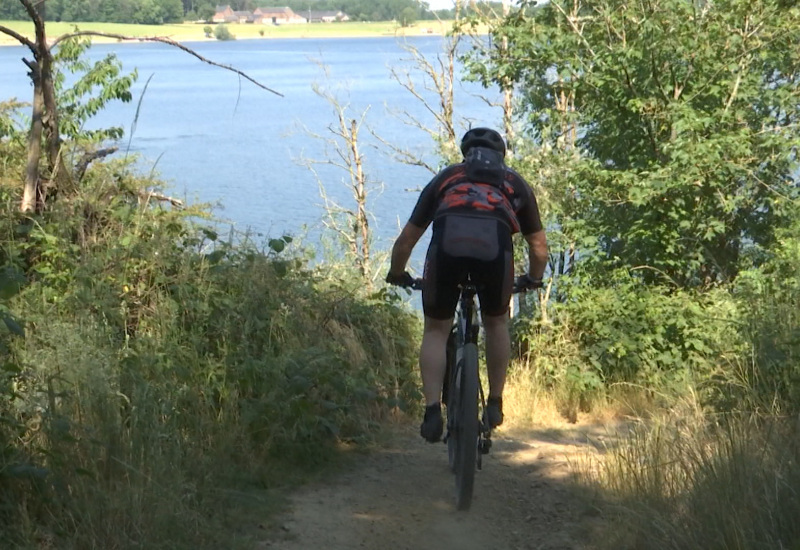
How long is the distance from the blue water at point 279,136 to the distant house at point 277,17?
10.3ft

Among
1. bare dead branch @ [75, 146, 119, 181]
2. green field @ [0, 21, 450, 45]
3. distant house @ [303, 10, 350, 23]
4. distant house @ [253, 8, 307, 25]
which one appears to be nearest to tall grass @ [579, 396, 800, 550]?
bare dead branch @ [75, 146, 119, 181]

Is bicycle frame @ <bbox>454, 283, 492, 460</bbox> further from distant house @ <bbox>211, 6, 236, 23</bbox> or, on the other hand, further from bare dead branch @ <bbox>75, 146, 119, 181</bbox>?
distant house @ <bbox>211, 6, 236, 23</bbox>

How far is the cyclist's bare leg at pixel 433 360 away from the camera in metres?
5.36

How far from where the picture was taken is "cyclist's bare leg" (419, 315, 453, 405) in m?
5.36

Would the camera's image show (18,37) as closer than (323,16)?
Yes

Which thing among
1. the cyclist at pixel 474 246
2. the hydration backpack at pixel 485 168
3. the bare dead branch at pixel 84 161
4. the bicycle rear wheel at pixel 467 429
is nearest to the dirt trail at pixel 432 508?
the bicycle rear wheel at pixel 467 429

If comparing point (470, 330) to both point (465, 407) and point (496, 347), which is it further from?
point (465, 407)

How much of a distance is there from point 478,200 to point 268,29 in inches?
2280

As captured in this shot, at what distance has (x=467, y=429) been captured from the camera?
508 centimetres

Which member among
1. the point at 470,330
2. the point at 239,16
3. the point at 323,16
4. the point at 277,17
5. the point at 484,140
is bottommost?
the point at 470,330

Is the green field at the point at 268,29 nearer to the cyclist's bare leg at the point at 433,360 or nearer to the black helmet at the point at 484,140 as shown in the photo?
the black helmet at the point at 484,140

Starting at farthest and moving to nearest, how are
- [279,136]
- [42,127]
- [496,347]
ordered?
[279,136] < [42,127] < [496,347]

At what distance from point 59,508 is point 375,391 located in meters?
2.81

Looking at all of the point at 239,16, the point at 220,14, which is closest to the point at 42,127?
the point at 220,14
